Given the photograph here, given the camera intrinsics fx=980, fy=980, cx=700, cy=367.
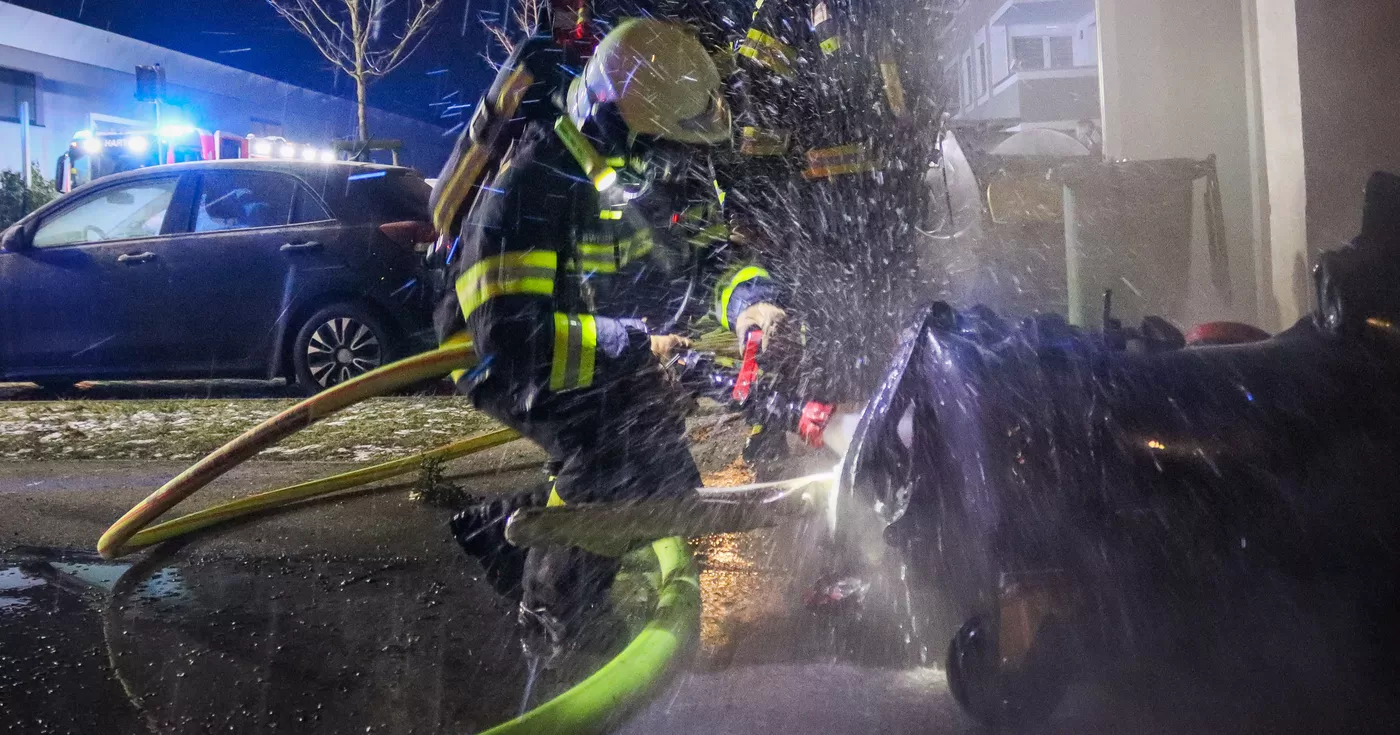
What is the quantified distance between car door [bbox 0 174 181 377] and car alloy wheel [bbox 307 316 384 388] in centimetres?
115

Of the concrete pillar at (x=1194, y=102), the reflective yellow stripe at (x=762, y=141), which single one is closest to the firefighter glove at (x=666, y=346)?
the concrete pillar at (x=1194, y=102)

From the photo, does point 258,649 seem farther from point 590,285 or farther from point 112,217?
point 112,217

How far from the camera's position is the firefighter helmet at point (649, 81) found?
2119 mm

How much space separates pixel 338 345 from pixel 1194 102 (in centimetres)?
544

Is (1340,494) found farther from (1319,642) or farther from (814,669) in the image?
(814,669)

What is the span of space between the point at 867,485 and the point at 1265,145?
4.03 feet

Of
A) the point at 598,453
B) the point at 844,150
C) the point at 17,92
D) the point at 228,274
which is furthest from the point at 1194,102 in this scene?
the point at 17,92

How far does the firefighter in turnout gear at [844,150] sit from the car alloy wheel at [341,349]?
3.17 m

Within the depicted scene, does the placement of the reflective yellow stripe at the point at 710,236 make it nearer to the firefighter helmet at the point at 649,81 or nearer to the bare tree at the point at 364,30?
the firefighter helmet at the point at 649,81

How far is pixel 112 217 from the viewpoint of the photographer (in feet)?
22.0

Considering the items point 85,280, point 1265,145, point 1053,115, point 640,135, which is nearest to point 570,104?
point 640,135

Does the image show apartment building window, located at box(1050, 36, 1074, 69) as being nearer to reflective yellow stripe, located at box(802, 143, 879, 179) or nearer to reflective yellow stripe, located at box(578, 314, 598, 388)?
reflective yellow stripe, located at box(802, 143, 879, 179)

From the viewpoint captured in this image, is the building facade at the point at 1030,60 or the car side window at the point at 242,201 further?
the car side window at the point at 242,201

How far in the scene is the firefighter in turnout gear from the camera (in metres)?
4.16
